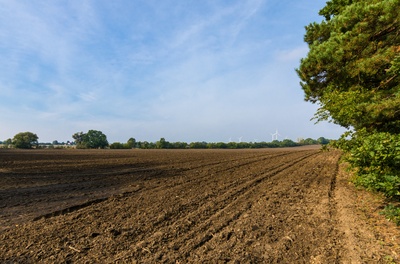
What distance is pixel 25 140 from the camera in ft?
256

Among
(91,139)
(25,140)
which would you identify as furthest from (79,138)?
(25,140)

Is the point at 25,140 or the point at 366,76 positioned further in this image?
the point at 25,140

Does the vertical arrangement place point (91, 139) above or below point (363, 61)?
above

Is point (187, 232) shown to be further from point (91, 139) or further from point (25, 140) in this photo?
point (91, 139)

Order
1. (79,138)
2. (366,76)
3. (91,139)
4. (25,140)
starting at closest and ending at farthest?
1. (366,76)
2. (25,140)
3. (91,139)
4. (79,138)

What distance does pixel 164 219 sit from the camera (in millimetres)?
5734

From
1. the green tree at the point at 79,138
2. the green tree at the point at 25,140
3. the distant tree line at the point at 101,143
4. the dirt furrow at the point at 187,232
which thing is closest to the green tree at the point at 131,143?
the distant tree line at the point at 101,143

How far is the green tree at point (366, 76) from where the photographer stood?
579 cm

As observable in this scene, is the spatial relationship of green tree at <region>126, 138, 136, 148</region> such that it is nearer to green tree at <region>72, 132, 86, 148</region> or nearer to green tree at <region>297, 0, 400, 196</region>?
green tree at <region>72, 132, 86, 148</region>

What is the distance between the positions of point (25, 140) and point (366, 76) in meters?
94.1

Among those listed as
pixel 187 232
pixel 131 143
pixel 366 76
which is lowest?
pixel 187 232

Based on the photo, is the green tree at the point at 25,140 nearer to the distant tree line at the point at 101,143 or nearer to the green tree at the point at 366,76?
the distant tree line at the point at 101,143

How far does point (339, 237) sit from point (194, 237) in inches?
112

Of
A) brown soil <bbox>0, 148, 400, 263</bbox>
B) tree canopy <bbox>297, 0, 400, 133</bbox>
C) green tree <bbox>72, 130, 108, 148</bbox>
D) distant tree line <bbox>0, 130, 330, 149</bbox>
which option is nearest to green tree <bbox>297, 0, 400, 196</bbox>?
tree canopy <bbox>297, 0, 400, 133</bbox>
